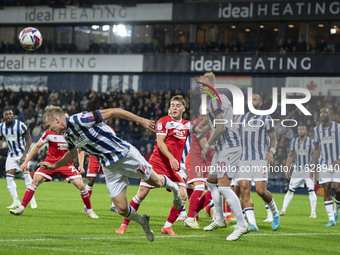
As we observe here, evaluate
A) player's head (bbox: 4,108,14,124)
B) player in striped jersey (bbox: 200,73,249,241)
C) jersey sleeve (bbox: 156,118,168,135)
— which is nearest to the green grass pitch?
player in striped jersey (bbox: 200,73,249,241)

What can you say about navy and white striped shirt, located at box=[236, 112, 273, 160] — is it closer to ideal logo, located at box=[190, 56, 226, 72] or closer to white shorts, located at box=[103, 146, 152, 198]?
white shorts, located at box=[103, 146, 152, 198]

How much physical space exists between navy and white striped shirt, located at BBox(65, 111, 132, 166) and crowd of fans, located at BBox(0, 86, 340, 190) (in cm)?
1723

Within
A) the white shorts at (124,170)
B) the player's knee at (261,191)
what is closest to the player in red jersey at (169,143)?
the player's knee at (261,191)

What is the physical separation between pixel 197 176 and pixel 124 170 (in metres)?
3.03

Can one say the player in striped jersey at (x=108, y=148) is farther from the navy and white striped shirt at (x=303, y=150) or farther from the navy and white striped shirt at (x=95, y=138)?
the navy and white striped shirt at (x=303, y=150)

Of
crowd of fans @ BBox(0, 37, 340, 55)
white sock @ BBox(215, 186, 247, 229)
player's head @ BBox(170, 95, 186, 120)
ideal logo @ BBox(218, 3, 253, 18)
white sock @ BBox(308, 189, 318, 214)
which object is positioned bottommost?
white sock @ BBox(308, 189, 318, 214)

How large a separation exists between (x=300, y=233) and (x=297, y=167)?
552 cm

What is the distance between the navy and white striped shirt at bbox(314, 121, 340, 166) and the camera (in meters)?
12.6

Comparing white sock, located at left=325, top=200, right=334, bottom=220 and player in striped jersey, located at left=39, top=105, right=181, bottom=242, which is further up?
player in striped jersey, located at left=39, top=105, right=181, bottom=242

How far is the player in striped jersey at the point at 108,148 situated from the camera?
A: 7922mm

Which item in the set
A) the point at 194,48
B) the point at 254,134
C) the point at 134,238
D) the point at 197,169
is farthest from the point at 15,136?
the point at 194,48

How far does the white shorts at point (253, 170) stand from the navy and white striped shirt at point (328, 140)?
7.95ft

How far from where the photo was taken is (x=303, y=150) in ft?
52.4

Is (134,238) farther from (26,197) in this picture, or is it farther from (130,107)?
(130,107)
